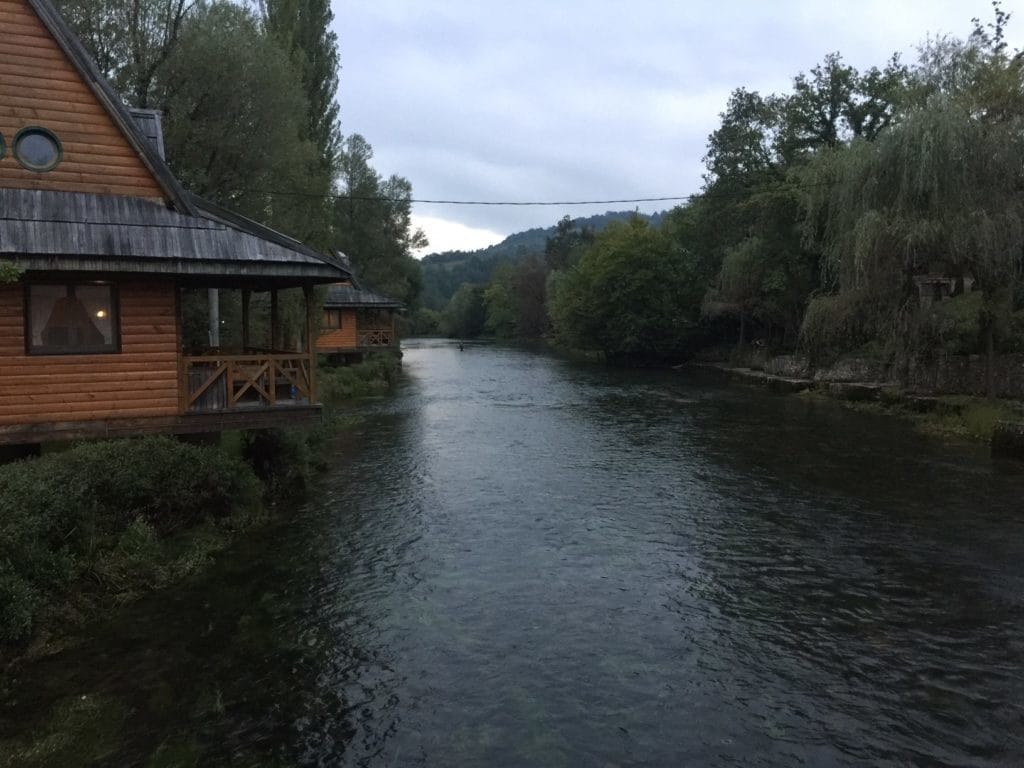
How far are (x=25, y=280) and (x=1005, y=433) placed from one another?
22936 mm

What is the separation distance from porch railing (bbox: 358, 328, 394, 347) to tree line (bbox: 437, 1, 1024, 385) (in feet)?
66.5

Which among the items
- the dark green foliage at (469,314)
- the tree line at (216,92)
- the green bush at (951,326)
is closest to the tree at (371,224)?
the tree line at (216,92)

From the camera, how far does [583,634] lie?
967cm

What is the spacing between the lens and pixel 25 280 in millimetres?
12602

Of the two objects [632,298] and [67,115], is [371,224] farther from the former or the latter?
[67,115]

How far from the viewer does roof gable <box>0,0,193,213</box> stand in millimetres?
12828

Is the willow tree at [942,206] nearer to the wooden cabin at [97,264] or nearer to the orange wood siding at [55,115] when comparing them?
the wooden cabin at [97,264]

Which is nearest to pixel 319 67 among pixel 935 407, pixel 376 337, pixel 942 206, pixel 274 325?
pixel 376 337

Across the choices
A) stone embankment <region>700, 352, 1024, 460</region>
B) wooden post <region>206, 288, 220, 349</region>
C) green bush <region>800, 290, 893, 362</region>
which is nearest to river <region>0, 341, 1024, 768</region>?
stone embankment <region>700, 352, 1024, 460</region>

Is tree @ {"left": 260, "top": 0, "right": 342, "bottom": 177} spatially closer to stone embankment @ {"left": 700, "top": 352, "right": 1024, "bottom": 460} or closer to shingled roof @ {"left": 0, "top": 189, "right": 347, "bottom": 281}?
shingled roof @ {"left": 0, "top": 189, "right": 347, "bottom": 281}

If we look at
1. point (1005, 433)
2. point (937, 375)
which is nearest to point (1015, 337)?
point (937, 375)

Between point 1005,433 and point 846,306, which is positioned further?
point 846,306

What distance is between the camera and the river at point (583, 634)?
7.31m

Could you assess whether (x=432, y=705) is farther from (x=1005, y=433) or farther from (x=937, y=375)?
(x=937, y=375)
